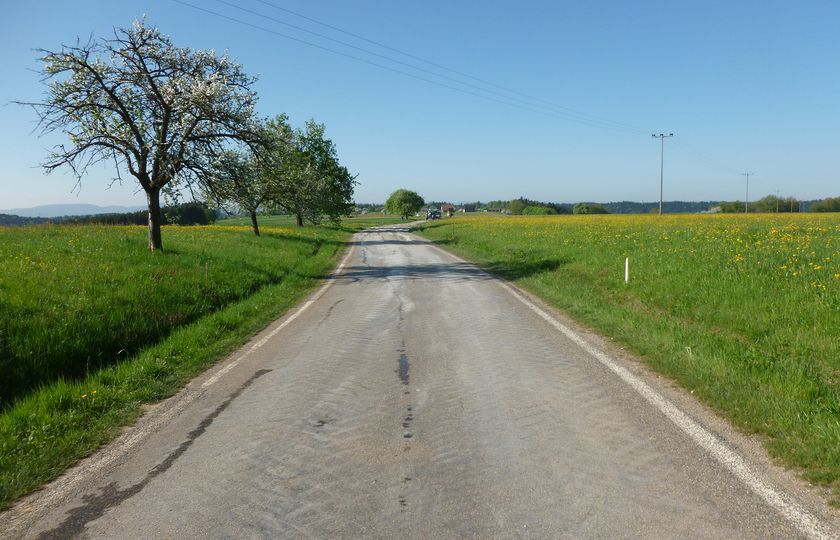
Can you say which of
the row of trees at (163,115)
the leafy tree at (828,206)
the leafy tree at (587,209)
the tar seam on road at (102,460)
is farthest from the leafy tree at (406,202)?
the tar seam on road at (102,460)

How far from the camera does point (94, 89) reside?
16109 mm

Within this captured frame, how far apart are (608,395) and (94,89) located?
1709cm

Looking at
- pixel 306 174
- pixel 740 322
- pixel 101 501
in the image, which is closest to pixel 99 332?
pixel 101 501

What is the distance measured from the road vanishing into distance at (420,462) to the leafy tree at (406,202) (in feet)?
477

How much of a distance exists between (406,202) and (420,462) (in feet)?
492

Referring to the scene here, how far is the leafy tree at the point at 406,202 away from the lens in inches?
5965

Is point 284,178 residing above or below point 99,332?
above

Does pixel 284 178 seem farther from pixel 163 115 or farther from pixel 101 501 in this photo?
pixel 101 501

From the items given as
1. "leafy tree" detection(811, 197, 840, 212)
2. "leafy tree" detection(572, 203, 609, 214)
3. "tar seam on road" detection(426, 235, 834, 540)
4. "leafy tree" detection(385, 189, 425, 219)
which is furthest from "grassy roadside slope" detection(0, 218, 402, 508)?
"leafy tree" detection(385, 189, 425, 219)

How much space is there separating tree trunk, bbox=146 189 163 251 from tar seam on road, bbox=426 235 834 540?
14.7 m

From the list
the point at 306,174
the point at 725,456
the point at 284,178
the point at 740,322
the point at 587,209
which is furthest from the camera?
the point at 587,209

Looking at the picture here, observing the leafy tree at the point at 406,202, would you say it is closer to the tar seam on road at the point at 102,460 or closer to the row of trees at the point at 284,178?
the row of trees at the point at 284,178

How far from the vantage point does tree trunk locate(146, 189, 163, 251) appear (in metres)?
17.1

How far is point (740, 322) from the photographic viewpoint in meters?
8.20
